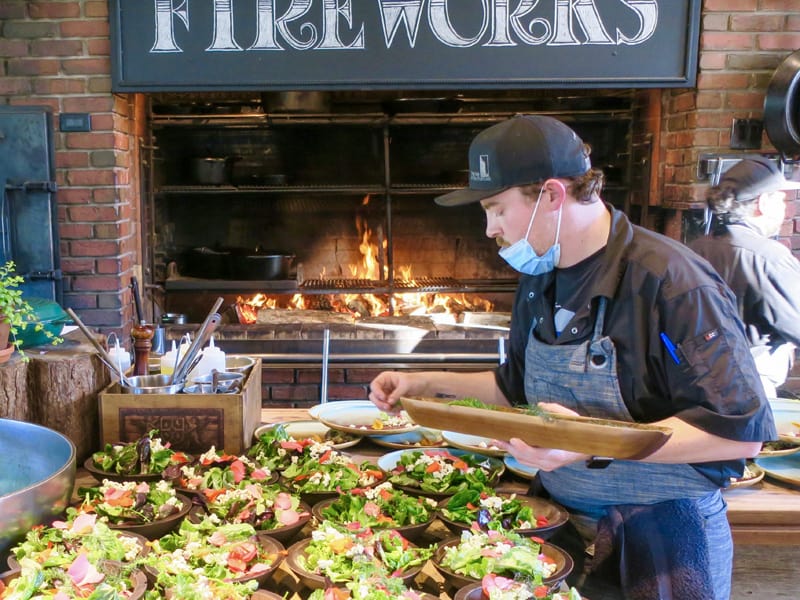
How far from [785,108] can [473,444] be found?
236 centimetres

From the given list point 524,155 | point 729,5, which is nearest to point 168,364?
point 524,155

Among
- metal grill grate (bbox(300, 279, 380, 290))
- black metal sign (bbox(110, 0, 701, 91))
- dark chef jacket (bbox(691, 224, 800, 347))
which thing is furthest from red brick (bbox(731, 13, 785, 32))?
metal grill grate (bbox(300, 279, 380, 290))

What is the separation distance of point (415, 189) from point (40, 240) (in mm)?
1926

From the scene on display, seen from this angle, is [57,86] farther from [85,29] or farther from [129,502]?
[129,502]

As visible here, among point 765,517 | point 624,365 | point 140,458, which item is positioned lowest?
point 765,517

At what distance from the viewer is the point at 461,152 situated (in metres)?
5.09

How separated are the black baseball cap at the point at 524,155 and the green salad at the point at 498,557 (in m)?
0.73

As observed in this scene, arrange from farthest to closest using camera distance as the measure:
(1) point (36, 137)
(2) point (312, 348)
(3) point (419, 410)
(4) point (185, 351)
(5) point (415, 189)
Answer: (5) point (415, 189) < (2) point (312, 348) < (1) point (36, 137) < (4) point (185, 351) < (3) point (419, 410)

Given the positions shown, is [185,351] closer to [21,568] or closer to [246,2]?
[21,568]

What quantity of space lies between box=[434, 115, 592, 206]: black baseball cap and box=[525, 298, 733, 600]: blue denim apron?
32 cm

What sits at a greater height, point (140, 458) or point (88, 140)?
point (88, 140)

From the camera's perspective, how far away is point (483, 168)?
74.6 inches

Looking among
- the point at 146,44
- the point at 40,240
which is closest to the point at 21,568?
the point at 40,240

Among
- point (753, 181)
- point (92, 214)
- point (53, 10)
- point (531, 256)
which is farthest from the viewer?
point (92, 214)
